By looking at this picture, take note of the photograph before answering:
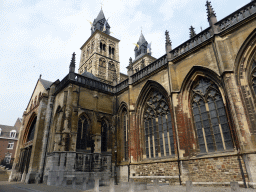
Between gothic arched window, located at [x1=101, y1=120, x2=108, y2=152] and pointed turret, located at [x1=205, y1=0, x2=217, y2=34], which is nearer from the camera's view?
pointed turret, located at [x1=205, y1=0, x2=217, y2=34]

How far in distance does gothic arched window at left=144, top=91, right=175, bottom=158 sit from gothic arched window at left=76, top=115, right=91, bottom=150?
461 cm

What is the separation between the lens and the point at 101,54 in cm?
3170

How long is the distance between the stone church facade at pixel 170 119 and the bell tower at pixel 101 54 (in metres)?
13.3

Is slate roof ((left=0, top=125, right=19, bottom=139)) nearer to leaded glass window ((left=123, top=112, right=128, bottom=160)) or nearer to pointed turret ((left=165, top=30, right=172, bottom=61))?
leaded glass window ((left=123, top=112, right=128, bottom=160))

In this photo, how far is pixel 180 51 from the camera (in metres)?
12.3

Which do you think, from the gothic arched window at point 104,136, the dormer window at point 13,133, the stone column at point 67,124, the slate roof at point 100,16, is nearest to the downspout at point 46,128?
the stone column at point 67,124

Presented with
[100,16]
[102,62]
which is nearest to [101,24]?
[100,16]

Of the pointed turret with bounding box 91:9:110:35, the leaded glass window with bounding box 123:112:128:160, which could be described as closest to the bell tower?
the pointed turret with bounding box 91:9:110:35

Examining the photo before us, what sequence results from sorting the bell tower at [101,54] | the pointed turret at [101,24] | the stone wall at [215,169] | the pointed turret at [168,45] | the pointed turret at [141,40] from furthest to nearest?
the pointed turret at [141,40] < the pointed turret at [101,24] < the bell tower at [101,54] < the pointed turret at [168,45] < the stone wall at [215,169]

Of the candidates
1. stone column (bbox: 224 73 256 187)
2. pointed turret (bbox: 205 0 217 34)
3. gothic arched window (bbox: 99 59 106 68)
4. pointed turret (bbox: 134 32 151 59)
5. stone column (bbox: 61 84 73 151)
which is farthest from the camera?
pointed turret (bbox: 134 32 151 59)

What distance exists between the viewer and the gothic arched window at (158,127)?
11.9m

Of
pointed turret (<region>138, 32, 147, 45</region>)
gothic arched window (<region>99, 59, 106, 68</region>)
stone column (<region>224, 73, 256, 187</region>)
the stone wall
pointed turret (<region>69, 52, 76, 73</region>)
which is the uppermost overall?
pointed turret (<region>138, 32, 147, 45</region>)

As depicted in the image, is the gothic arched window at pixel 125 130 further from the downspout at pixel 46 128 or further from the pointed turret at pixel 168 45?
the downspout at pixel 46 128

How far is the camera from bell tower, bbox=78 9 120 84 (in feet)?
99.8
